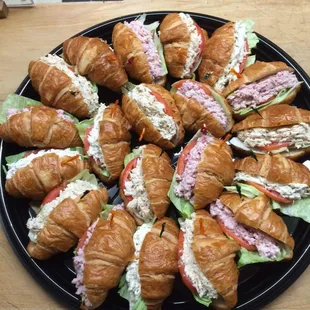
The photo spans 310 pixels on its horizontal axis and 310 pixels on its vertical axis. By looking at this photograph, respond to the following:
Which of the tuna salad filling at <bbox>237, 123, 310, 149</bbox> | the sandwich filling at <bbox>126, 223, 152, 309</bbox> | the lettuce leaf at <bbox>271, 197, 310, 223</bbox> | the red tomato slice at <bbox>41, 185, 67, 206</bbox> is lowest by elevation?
the sandwich filling at <bbox>126, 223, 152, 309</bbox>

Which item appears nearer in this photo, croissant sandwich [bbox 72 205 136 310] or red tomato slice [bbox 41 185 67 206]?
croissant sandwich [bbox 72 205 136 310]

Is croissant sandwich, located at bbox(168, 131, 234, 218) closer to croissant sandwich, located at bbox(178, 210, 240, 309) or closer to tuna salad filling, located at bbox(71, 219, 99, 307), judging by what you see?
croissant sandwich, located at bbox(178, 210, 240, 309)

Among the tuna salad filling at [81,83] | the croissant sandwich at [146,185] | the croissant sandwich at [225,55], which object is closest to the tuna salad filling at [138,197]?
the croissant sandwich at [146,185]

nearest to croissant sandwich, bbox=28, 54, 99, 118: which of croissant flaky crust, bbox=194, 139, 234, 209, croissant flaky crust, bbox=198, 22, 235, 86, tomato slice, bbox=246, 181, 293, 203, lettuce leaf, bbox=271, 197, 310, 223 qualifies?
croissant flaky crust, bbox=198, 22, 235, 86

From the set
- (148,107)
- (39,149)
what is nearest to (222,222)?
(148,107)

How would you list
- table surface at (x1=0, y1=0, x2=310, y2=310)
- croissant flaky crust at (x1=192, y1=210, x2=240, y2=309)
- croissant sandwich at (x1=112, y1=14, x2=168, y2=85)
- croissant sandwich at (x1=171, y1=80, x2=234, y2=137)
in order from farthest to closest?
table surface at (x1=0, y1=0, x2=310, y2=310) < croissant sandwich at (x1=112, y1=14, x2=168, y2=85) < croissant sandwich at (x1=171, y1=80, x2=234, y2=137) < croissant flaky crust at (x1=192, y1=210, x2=240, y2=309)

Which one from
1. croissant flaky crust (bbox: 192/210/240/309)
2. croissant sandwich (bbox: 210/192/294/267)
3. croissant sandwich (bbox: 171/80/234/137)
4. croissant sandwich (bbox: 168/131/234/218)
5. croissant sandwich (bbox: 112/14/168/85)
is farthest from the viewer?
croissant sandwich (bbox: 112/14/168/85)

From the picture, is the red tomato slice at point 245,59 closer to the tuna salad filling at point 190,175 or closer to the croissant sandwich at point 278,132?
the croissant sandwich at point 278,132

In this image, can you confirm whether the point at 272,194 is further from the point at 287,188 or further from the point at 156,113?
the point at 156,113
